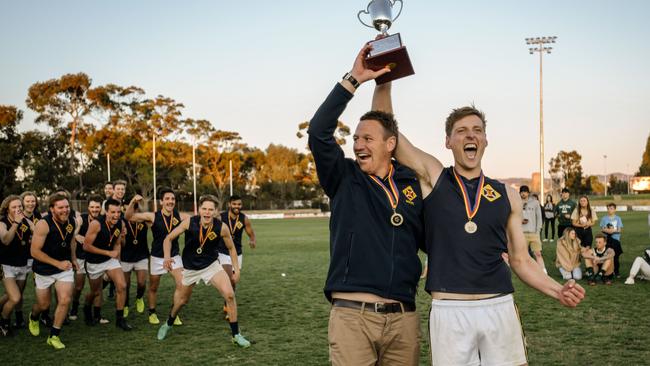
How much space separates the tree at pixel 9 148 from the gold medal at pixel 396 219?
191ft

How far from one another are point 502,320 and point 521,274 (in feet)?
1.53

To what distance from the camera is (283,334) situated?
9016 millimetres

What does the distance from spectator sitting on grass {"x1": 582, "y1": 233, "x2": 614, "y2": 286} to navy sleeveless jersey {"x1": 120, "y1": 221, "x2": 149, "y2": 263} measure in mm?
9609

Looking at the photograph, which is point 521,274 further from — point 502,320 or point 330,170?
point 330,170

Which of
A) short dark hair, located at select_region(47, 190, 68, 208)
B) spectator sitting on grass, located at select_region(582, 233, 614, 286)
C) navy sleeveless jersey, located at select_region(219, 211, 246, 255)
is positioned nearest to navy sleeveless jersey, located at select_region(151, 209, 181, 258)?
navy sleeveless jersey, located at select_region(219, 211, 246, 255)

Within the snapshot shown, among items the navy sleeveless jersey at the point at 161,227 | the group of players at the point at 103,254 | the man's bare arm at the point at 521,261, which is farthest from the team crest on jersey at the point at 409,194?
the navy sleeveless jersey at the point at 161,227

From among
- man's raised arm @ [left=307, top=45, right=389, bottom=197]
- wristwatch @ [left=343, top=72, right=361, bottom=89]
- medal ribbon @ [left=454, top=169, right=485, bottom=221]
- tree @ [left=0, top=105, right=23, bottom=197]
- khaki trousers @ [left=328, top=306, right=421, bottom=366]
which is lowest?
khaki trousers @ [left=328, top=306, right=421, bottom=366]

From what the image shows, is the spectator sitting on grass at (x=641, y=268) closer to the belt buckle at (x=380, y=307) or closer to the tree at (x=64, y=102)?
the belt buckle at (x=380, y=307)

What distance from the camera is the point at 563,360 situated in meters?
7.09

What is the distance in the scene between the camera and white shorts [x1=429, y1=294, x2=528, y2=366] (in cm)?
346

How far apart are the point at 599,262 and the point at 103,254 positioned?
10.6 m

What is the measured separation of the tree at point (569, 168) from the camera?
101188 millimetres

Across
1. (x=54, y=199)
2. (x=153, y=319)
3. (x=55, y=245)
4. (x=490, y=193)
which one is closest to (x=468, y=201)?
(x=490, y=193)

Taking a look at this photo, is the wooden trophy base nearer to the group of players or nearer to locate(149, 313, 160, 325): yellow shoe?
the group of players
